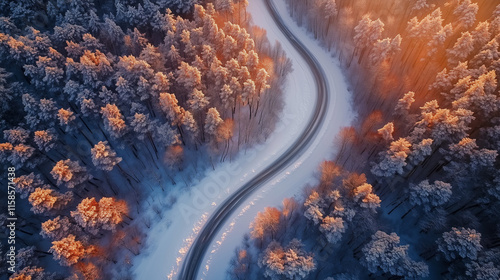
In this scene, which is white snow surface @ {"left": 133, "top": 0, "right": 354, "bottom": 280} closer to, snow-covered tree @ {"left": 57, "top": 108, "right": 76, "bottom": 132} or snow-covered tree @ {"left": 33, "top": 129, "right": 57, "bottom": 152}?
snow-covered tree @ {"left": 33, "top": 129, "right": 57, "bottom": 152}

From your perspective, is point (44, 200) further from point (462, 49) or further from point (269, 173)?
point (462, 49)

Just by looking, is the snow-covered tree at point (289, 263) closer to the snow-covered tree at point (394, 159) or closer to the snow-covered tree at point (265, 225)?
the snow-covered tree at point (265, 225)

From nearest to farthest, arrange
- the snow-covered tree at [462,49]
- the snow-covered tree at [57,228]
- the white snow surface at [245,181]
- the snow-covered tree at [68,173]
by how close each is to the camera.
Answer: the snow-covered tree at [57,228], the snow-covered tree at [68,173], the white snow surface at [245,181], the snow-covered tree at [462,49]

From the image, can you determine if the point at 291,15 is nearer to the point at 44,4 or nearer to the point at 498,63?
the point at 498,63


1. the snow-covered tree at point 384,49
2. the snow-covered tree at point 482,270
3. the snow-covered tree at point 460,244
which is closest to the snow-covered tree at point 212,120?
the snow-covered tree at point 384,49

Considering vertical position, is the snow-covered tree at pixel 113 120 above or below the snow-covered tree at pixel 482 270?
below

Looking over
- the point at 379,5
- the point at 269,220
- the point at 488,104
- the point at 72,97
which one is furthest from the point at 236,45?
the point at 488,104
